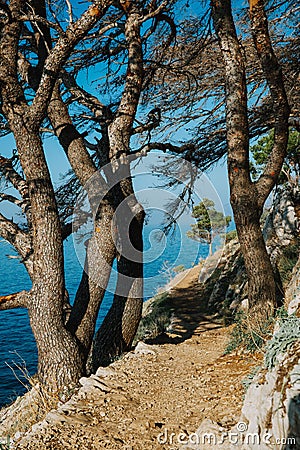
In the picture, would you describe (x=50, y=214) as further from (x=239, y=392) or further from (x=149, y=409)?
(x=239, y=392)

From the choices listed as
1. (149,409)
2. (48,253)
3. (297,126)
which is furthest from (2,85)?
(297,126)

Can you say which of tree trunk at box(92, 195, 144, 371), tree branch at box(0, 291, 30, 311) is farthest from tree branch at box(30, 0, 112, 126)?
tree branch at box(0, 291, 30, 311)

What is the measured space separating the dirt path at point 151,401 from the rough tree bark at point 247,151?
45.9 inches

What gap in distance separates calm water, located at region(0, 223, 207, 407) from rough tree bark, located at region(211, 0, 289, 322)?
1164 millimetres

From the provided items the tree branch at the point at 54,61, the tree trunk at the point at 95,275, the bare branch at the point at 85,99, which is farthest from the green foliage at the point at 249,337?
the bare branch at the point at 85,99

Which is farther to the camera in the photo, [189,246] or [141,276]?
[189,246]

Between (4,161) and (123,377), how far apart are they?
12.1ft

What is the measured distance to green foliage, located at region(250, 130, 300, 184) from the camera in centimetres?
1252

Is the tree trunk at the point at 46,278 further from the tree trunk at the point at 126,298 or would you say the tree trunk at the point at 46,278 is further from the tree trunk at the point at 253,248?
the tree trunk at the point at 253,248

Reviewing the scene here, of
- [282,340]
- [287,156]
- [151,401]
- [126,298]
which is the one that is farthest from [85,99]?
[287,156]

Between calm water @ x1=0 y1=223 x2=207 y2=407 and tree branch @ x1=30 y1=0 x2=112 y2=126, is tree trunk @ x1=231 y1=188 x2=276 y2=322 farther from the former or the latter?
tree branch @ x1=30 y1=0 x2=112 y2=126

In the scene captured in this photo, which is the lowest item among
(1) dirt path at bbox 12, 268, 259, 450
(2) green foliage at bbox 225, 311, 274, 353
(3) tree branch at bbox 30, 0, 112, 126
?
(1) dirt path at bbox 12, 268, 259, 450

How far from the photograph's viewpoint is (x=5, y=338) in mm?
16578

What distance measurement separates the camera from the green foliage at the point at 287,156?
12524 mm
